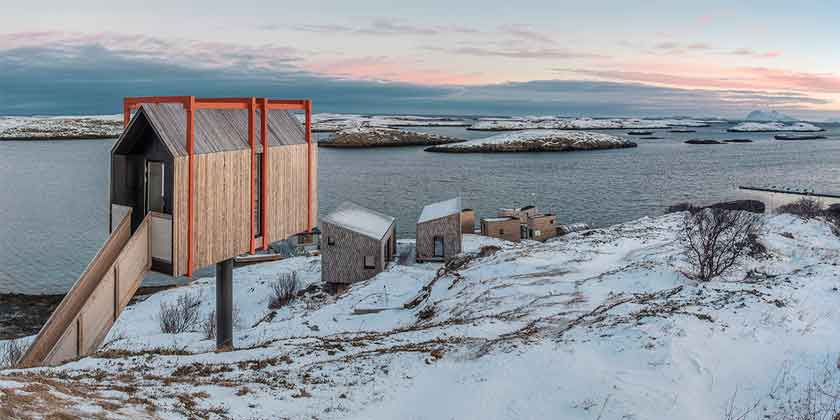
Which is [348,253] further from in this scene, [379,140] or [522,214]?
[379,140]

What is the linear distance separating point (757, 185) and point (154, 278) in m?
70.4

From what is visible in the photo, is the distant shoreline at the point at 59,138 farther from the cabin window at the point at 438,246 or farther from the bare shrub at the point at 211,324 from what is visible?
the cabin window at the point at 438,246

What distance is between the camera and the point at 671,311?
11656 millimetres

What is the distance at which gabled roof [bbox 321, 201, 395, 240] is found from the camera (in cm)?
2712

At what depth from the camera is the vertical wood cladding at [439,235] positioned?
29.7 metres

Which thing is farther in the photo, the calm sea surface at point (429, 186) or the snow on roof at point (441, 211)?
the calm sea surface at point (429, 186)

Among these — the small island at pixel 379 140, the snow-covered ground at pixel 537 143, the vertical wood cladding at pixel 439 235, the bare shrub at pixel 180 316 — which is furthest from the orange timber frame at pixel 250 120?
the small island at pixel 379 140

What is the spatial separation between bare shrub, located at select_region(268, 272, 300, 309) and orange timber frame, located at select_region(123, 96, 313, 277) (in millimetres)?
11411

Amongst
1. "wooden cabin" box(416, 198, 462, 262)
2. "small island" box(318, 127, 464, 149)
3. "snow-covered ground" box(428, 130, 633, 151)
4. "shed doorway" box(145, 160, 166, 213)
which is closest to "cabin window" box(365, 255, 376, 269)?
"wooden cabin" box(416, 198, 462, 262)

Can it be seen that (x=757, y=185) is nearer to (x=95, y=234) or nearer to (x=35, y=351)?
(x=95, y=234)

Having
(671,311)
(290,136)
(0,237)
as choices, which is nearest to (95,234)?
(0,237)

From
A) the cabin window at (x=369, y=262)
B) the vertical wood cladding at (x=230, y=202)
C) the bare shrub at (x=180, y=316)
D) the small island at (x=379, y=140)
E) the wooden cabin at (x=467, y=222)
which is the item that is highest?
the small island at (x=379, y=140)

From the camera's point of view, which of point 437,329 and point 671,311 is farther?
point 437,329

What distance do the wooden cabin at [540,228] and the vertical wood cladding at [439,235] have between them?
1070 cm
